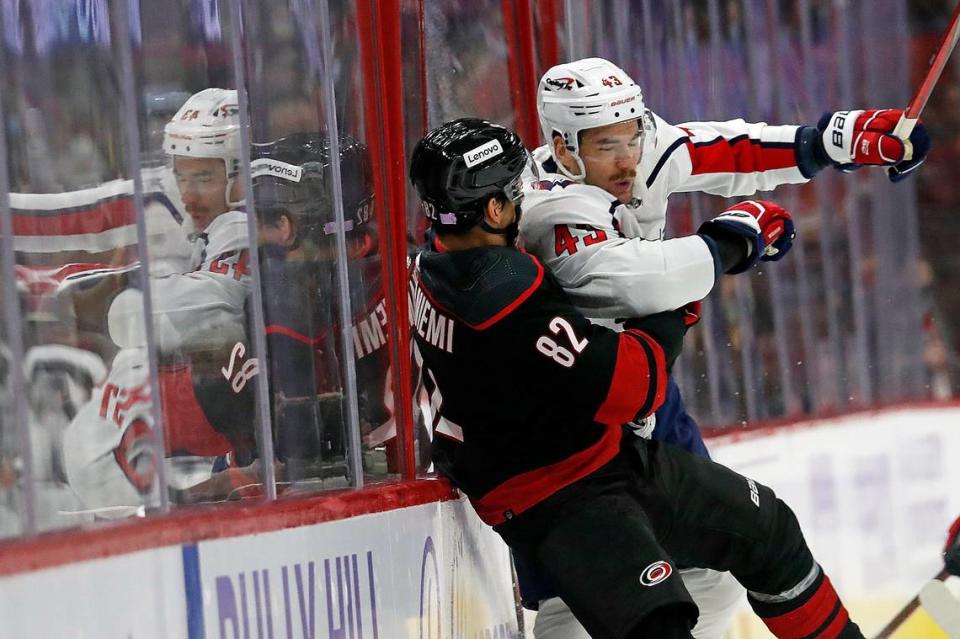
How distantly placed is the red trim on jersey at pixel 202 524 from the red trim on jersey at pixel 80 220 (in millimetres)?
285

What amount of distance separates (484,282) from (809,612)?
814 millimetres

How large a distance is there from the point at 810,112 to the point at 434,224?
2435 millimetres

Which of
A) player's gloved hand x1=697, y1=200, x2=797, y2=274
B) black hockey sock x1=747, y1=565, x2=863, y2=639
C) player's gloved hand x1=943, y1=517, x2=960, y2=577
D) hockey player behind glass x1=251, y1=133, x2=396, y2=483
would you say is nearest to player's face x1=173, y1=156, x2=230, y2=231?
hockey player behind glass x1=251, y1=133, x2=396, y2=483

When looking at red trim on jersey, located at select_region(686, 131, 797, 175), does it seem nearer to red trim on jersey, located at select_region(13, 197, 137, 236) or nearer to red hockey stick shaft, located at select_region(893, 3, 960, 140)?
red hockey stick shaft, located at select_region(893, 3, 960, 140)

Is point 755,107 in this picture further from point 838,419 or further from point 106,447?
point 106,447

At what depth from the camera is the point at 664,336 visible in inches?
81.7

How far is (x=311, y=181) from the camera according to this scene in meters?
2.02

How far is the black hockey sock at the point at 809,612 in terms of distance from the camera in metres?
2.30

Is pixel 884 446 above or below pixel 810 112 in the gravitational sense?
below

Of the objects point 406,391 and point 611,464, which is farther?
point 406,391

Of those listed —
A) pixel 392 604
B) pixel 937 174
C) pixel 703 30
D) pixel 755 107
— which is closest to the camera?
pixel 392 604

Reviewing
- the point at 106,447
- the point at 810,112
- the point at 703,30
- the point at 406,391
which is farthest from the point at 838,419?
the point at 106,447

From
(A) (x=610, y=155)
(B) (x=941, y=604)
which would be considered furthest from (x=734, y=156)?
(B) (x=941, y=604)

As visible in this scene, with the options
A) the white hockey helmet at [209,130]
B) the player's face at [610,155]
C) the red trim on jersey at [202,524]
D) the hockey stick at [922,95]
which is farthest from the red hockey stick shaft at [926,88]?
the white hockey helmet at [209,130]
